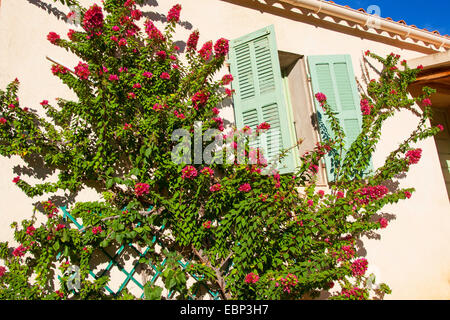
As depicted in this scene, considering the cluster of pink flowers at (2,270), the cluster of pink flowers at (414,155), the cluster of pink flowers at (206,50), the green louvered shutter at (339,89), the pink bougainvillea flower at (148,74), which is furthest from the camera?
the green louvered shutter at (339,89)

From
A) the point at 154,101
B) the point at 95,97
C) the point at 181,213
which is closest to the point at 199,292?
the point at 181,213

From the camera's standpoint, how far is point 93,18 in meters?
2.87

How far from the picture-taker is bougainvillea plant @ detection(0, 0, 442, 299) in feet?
9.16

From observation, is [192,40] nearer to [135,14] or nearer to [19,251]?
[135,14]

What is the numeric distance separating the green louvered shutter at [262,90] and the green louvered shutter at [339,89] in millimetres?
772

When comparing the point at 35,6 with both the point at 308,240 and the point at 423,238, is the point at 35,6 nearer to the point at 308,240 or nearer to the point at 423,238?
the point at 308,240

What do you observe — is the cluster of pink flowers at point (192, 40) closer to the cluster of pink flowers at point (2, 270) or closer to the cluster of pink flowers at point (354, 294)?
the cluster of pink flowers at point (2, 270)

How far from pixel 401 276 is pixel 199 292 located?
9.38 feet

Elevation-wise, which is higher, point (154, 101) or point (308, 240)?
point (154, 101)

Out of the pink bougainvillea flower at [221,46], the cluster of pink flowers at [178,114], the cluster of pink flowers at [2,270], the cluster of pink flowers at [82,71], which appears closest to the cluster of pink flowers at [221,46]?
the pink bougainvillea flower at [221,46]

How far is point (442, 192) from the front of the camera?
495 centimetres

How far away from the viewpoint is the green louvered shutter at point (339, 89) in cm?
424

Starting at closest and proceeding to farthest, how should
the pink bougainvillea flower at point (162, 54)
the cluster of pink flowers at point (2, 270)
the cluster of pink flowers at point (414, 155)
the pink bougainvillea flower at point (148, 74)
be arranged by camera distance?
the cluster of pink flowers at point (2, 270) < the pink bougainvillea flower at point (148, 74) < the pink bougainvillea flower at point (162, 54) < the cluster of pink flowers at point (414, 155)

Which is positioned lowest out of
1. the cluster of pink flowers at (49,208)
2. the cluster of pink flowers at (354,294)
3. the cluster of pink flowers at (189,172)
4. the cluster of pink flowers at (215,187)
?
the cluster of pink flowers at (354,294)
